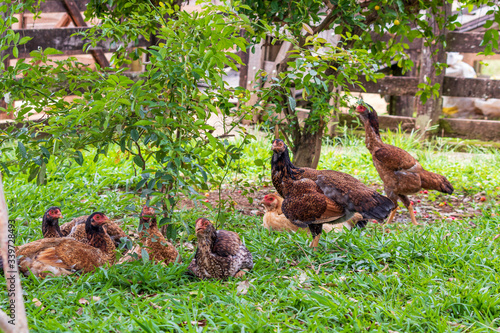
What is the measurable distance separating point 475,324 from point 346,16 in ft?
9.27

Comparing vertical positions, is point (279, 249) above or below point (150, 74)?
below

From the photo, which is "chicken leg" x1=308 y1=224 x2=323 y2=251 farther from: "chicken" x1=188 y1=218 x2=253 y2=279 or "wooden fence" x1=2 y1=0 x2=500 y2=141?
"wooden fence" x1=2 y1=0 x2=500 y2=141

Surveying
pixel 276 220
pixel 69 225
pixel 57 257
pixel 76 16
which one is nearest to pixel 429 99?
pixel 276 220

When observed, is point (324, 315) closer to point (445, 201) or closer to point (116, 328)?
point (116, 328)

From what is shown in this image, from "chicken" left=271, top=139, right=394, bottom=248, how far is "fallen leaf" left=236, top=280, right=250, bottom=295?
0.76 m

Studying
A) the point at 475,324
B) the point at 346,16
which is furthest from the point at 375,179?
the point at 475,324

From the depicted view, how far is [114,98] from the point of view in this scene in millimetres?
2758

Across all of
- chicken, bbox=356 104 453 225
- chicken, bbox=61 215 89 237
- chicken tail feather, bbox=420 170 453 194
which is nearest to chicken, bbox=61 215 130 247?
chicken, bbox=61 215 89 237

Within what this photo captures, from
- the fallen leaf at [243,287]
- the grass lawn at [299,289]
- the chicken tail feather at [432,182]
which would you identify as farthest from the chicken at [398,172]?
the fallen leaf at [243,287]

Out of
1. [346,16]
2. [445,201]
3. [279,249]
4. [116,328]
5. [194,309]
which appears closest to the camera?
[116,328]

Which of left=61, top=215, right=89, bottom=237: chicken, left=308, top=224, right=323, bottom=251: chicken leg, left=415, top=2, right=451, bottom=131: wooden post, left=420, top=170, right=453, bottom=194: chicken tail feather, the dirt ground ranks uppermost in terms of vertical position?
left=415, top=2, right=451, bottom=131: wooden post

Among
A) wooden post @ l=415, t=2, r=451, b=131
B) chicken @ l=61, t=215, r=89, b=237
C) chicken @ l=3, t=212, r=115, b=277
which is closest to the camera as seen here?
chicken @ l=3, t=212, r=115, b=277

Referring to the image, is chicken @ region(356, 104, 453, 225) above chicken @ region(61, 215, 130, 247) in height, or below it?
above

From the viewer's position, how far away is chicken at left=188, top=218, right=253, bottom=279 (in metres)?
3.26
